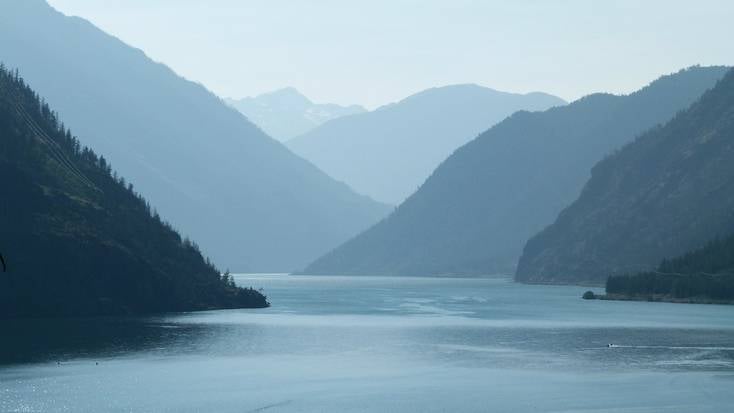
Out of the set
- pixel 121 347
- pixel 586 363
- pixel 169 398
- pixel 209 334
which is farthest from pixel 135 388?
pixel 209 334

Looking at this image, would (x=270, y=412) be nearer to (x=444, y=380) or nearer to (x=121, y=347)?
(x=444, y=380)

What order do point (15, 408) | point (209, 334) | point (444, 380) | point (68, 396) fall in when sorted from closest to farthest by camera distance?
point (15, 408) < point (68, 396) < point (444, 380) < point (209, 334)

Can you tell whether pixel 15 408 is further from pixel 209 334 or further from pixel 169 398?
pixel 209 334

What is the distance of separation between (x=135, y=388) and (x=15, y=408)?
1861 cm

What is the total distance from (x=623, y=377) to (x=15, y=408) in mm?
68333

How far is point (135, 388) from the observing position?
419 ft

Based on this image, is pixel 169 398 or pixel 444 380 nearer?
pixel 169 398

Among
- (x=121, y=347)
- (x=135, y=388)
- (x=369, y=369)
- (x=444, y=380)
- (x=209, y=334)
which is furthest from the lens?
(x=209, y=334)

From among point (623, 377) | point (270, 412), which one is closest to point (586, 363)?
point (623, 377)

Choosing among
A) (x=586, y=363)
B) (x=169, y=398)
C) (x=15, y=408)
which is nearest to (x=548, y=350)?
(x=586, y=363)

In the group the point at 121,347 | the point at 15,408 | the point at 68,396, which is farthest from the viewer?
the point at 121,347

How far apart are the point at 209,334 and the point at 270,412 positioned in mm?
87999

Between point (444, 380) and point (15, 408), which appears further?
point (444, 380)

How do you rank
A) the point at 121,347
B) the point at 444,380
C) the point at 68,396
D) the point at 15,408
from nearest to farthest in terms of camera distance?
the point at 15,408 < the point at 68,396 < the point at 444,380 < the point at 121,347
